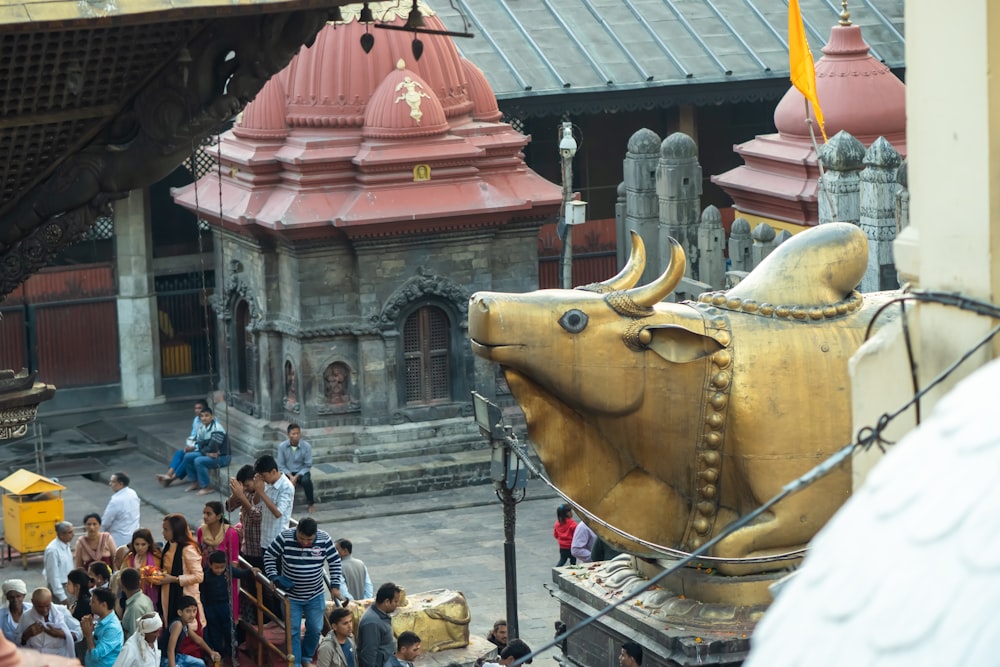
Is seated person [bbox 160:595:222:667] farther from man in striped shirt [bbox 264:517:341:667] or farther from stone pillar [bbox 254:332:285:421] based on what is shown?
stone pillar [bbox 254:332:285:421]

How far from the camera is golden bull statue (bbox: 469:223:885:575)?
12531mm

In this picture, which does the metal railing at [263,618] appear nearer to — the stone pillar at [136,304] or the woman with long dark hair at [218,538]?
the woman with long dark hair at [218,538]

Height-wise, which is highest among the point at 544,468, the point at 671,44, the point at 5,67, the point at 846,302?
the point at 671,44

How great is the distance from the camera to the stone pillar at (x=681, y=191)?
23.2m

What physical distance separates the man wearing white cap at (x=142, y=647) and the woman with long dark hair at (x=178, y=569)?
1.39 m

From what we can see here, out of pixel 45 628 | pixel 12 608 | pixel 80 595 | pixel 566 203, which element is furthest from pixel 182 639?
pixel 566 203

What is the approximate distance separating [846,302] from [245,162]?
13.8 meters

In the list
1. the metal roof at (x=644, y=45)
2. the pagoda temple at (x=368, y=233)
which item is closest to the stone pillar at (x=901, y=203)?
the pagoda temple at (x=368, y=233)

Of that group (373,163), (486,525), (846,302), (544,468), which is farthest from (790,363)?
(373,163)

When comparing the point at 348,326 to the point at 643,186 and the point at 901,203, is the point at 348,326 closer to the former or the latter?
the point at 643,186

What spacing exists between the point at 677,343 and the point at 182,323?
17961 mm

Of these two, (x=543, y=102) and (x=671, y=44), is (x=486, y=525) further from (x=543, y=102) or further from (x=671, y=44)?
(x=671, y=44)

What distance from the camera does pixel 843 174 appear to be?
2089cm

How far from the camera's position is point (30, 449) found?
88.4 feet
